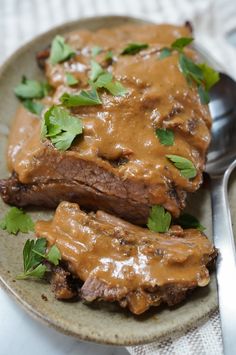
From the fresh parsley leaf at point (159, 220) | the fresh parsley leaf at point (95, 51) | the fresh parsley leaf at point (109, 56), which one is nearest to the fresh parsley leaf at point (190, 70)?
the fresh parsley leaf at point (109, 56)

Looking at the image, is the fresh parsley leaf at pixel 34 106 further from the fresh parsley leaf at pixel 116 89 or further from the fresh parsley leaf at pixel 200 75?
the fresh parsley leaf at pixel 200 75

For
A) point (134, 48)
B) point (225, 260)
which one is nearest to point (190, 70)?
point (134, 48)

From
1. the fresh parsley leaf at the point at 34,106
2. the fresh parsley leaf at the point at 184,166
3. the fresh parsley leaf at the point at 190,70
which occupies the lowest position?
the fresh parsley leaf at the point at 184,166

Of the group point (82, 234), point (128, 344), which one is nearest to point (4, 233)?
point (82, 234)

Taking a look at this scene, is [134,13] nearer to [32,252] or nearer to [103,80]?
[103,80]

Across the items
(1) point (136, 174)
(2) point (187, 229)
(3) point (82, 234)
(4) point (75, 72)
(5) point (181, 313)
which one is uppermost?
(4) point (75, 72)

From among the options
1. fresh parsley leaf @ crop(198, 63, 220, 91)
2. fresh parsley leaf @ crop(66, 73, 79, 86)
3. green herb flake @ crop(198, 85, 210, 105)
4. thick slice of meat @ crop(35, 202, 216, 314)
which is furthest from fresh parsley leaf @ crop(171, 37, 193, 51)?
thick slice of meat @ crop(35, 202, 216, 314)

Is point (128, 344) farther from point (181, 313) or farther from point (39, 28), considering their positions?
point (39, 28)
